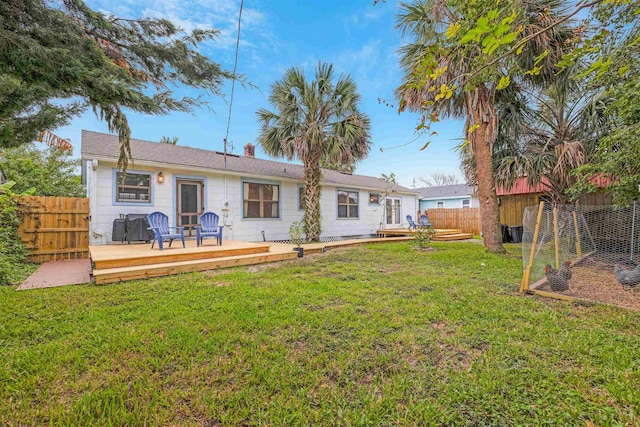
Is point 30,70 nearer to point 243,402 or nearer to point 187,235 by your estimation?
point 243,402

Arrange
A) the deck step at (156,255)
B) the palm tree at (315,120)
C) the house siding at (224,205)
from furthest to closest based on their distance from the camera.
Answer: the palm tree at (315,120), the house siding at (224,205), the deck step at (156,255)

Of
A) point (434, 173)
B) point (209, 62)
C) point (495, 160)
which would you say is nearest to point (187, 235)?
point (209, 62)

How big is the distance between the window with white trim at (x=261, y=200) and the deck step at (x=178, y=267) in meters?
3.19

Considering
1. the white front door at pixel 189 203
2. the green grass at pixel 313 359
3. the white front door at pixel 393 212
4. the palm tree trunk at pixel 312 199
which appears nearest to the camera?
the green grass at pixel 313 359

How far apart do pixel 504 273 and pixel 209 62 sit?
6.30 metres

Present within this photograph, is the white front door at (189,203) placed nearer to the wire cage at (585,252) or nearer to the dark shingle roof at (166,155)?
the dark shingle roof at (166,155)

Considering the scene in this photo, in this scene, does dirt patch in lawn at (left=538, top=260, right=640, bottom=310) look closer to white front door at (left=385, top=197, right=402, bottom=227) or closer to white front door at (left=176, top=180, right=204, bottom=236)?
white front door at (left=176, top=180, right=204, bottom=236)

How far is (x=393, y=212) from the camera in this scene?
15156mm

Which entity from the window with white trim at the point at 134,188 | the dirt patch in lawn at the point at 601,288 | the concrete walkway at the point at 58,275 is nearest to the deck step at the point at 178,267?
the concrete walkway at the point at 58,275

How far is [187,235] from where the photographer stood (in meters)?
8.47

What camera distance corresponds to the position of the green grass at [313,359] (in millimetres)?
1688

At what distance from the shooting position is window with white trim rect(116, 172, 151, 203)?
729 cm

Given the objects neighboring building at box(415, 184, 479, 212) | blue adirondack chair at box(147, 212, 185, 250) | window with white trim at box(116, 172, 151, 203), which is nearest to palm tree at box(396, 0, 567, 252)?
blue adirondack chair at box(147, 212, 185, 250)

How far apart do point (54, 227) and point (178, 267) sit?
429cm
